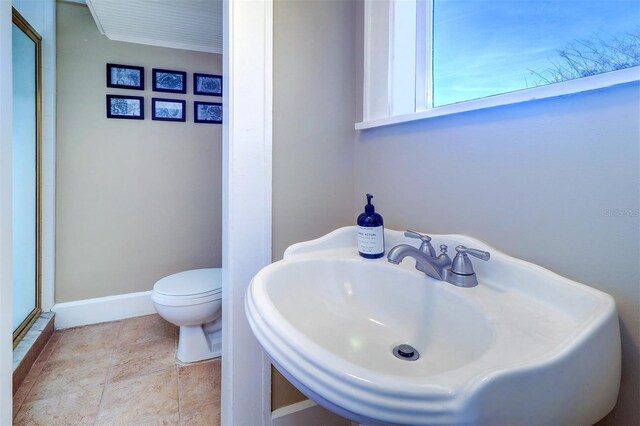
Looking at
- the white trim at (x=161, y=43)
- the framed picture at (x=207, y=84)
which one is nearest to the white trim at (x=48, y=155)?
the white trim at (x=161, y=43)

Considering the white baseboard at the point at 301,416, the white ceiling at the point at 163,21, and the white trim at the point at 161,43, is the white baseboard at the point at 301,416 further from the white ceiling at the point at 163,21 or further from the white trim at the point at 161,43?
the white trim at the point at 161,43

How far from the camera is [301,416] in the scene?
1056mm

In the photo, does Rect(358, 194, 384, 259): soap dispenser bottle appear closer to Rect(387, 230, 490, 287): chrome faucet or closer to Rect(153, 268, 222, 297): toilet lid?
Rect(387, 230, 490, 287): chrome faucet

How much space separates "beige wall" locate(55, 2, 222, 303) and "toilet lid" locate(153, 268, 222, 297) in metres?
0.49

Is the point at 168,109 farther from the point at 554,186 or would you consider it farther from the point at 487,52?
the point at 554,186

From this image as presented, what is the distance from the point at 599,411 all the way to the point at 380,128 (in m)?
0.85

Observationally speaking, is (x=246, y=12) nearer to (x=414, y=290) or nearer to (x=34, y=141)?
(x=414, y=290)

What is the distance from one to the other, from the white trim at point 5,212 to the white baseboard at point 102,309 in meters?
1.08

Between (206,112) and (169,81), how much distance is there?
0.31m

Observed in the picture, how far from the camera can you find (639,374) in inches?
19.3

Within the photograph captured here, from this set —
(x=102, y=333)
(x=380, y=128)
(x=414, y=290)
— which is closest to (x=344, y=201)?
(x=380, y=128)

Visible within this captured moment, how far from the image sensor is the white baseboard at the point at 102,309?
1882 mm

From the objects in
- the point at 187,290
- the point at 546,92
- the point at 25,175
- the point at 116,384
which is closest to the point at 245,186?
the point at 546,92

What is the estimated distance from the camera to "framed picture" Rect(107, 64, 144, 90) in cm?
191
